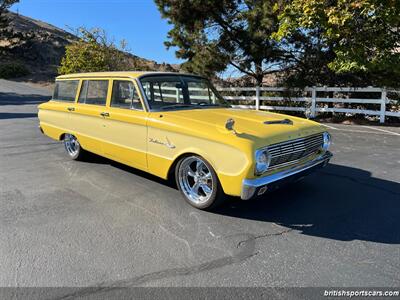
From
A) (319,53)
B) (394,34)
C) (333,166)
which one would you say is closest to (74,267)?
(333,166)

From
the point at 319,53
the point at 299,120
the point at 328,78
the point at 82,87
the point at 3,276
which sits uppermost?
the point at 319,53

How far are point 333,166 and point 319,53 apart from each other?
27.5ft

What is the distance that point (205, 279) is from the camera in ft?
9.50

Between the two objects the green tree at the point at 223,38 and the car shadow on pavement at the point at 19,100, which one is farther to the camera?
the car shadow on pavement at the point at 19,100

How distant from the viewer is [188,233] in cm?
372

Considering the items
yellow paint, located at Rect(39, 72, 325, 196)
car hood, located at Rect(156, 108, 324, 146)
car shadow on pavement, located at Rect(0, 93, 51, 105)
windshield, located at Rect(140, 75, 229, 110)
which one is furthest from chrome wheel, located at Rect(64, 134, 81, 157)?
car shadow on pavement, located at Rect(0, 93, 51, 105)

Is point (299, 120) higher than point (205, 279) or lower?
higher

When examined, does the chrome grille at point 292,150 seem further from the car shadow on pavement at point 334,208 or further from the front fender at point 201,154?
the car shadow on pavement at point 334,208

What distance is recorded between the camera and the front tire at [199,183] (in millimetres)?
4070

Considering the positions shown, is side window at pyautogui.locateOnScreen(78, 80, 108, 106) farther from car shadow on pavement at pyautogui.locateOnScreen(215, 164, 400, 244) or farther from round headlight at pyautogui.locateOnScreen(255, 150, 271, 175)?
round headlight at pyautogui.locateOnScreen(255, 150, 271, 175)

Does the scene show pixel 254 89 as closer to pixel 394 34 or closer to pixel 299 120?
pixel 394 34

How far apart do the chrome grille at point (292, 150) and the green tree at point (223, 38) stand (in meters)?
9.68

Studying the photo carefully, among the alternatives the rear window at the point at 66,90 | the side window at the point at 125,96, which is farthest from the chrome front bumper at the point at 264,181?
the rear window at the point at 66,90

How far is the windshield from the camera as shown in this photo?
16.5 ft
